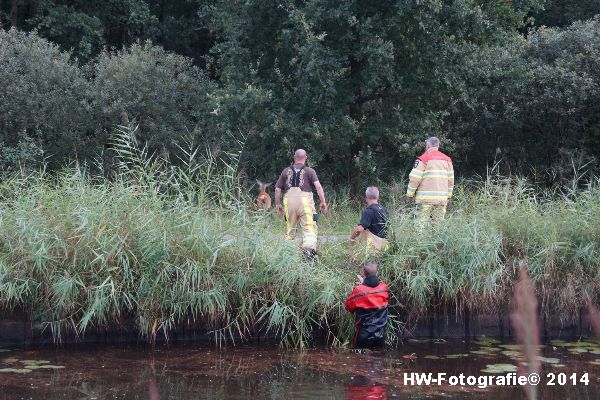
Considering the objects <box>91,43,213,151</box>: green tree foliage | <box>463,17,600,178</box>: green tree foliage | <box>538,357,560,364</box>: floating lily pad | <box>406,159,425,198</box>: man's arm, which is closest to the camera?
<box>538,357,560,364</box>: floating lily pad

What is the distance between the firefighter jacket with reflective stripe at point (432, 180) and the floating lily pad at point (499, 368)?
343 centimetres

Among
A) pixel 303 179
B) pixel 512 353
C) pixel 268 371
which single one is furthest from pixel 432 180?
pixel 268 371

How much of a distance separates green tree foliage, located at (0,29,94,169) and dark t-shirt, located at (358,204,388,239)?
37.3ft

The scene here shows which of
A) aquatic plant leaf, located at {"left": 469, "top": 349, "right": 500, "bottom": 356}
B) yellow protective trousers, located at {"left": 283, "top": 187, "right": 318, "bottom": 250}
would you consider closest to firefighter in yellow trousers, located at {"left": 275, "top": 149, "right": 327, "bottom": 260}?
yellow protective trousers, located at {"left": 283, "top": 187, "right": 318, "bottom": 250}

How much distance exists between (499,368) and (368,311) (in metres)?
1.49

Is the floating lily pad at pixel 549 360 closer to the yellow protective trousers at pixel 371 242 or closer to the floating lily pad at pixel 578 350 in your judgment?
the floating lily pad at pixel 578 350

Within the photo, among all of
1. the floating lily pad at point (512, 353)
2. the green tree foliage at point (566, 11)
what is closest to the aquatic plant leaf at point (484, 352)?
the floating lily pad at point (512, 353)

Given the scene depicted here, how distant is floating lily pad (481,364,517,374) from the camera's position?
329 inches

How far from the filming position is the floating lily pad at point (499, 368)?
27.5 ft

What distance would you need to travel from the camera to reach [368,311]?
9.16m

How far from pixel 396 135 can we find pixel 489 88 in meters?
2.68

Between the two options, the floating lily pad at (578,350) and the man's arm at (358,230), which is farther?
the man's arm at (358,230)

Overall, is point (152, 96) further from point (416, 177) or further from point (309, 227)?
point (416, 177)

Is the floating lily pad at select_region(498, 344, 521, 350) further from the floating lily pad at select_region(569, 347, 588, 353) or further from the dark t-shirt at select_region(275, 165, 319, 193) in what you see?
the dark t-shirt at select_region(275, 165, 319, 193)
